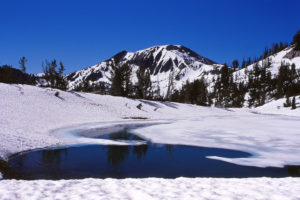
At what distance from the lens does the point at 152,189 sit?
5.20 meters

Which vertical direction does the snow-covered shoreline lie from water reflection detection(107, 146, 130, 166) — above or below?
above

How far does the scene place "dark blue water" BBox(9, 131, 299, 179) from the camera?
710 cm

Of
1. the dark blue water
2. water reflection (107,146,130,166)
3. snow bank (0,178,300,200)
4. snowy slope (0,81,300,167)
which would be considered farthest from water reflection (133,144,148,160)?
snow bank (0,178,300,200)

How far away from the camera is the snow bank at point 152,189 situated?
15.4 ft

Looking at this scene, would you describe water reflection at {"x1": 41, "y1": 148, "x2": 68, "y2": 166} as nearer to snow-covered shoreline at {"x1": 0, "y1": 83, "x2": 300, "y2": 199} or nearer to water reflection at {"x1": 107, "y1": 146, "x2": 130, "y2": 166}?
snow-covered shoreline at {"x1": 0, "y1": 83, "x2": 300, "y2": 199}

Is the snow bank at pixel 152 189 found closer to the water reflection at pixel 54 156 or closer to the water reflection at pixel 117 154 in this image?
the water reflection at pixel 54 156

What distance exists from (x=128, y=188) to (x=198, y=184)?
73.3 inches

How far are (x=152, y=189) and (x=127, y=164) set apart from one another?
3.24 m

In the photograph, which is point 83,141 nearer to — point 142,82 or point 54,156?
point 54,156

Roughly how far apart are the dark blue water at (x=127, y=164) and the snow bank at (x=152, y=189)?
4.08 ft

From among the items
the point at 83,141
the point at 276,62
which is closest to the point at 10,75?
the point at 83,141

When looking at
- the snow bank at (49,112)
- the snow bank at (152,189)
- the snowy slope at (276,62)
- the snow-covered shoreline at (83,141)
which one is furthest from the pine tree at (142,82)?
the snowy slope at (276,62)

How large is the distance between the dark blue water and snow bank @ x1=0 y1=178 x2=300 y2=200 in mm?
1244

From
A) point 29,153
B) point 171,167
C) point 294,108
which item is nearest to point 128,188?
point 171,167
